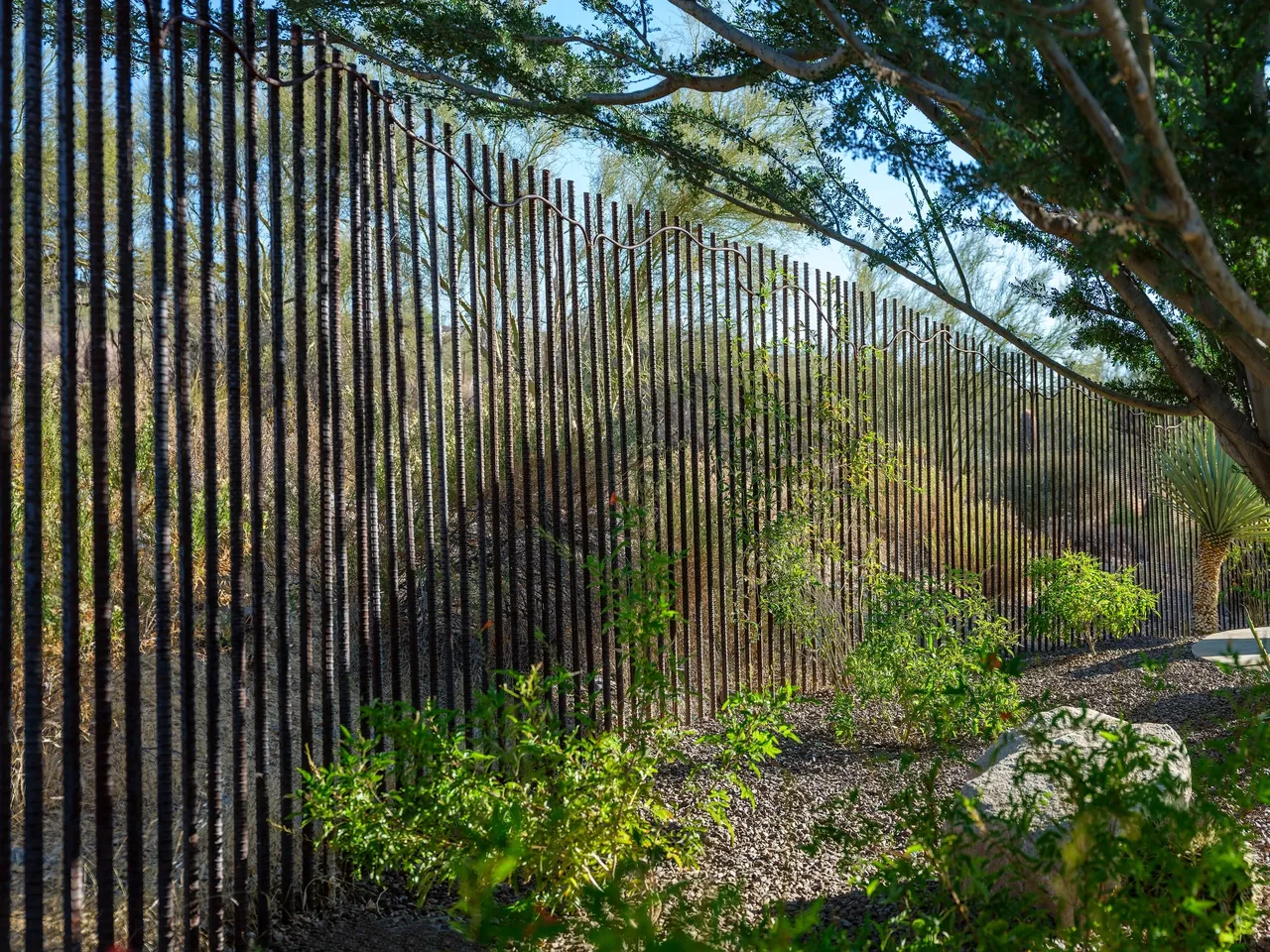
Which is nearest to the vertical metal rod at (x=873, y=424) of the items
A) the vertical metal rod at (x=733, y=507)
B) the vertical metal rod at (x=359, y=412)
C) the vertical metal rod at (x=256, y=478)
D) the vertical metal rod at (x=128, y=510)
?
the vertical metal rod at (x=733, y=507)

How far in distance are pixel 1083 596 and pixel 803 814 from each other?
12.1 feet

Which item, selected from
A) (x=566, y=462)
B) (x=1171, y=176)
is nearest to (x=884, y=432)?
(x=566, y=462)

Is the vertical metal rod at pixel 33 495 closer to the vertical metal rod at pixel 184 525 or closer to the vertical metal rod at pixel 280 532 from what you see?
the vertical metal rod at pixel 184 525

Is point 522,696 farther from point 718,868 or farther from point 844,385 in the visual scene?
point 844,385

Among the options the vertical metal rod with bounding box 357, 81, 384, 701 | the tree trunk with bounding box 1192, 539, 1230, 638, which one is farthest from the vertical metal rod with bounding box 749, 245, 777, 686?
the tree trunk with bounding box 1192, 539, 1230, 638

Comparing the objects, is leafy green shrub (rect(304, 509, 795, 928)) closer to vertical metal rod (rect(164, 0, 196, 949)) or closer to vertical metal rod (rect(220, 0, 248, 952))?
vertical metal rod (rect(220, 0, 248, 952))

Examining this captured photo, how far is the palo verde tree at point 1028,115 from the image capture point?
196cm

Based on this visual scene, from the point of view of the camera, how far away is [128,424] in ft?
7.72

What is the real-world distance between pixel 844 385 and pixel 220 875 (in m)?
4.39

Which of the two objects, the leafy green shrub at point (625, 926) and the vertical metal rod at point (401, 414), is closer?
the leafy green shrub at point (625, 926)

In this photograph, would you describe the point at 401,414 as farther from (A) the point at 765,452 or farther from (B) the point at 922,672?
(B) the point at 922,672

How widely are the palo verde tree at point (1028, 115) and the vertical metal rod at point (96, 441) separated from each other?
5.42 ft

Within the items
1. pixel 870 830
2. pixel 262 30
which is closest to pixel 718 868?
pixel 870 830

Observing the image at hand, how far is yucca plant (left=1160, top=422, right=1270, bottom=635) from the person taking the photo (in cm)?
833
